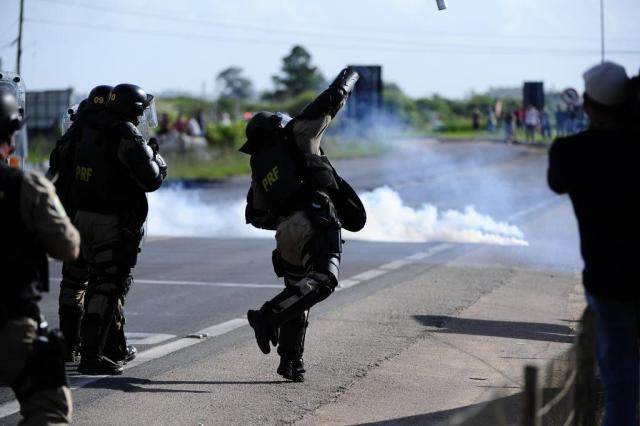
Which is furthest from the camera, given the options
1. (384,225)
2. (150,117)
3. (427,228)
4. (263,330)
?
(384,225)

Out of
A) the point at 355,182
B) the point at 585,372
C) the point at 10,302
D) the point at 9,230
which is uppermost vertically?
the point at 9,230

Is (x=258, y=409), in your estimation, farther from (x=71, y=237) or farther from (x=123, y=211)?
(x=71, y=237)

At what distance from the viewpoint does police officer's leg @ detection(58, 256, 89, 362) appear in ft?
25.8

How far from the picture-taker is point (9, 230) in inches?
174

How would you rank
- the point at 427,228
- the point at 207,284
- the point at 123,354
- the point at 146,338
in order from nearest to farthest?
the point at 123,354 → the point at 146,338 → the point at 207,284 → the point at 427,228

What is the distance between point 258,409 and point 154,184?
5.75ft

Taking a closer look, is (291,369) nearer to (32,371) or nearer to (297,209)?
(297,209)

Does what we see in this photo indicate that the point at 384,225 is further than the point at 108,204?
Yes

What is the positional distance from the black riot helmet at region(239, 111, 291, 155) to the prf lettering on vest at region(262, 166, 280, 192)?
22 cm

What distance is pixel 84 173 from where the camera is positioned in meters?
7.51

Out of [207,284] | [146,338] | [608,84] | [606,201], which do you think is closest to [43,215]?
[606,201]

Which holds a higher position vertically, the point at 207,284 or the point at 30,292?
the point at 30,292

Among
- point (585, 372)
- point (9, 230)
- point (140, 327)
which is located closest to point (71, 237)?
point (9, 230)

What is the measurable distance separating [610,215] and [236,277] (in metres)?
8.93
